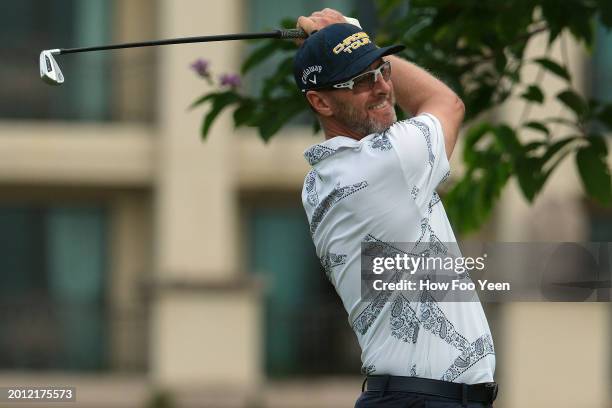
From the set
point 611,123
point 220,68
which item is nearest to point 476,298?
point 611,123

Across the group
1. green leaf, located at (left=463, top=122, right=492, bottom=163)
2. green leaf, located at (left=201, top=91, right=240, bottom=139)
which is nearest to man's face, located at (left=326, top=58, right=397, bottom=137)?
green leaf, located at (left=201, top=91, right=240, bottom=139)

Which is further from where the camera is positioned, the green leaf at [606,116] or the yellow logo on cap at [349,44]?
the green leaf at [606,116]

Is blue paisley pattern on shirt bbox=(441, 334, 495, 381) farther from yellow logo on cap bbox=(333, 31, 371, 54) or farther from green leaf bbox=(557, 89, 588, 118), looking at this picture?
green leaf bbox=(557, 89, 588, 118)

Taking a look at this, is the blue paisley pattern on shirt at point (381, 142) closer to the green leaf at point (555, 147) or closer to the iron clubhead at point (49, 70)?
the iron clubhead at point (49, 70)

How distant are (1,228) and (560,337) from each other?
7099 millimetres

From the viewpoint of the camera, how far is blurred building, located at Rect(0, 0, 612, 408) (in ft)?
59.7

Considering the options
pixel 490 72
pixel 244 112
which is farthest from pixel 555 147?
pixel 244 112

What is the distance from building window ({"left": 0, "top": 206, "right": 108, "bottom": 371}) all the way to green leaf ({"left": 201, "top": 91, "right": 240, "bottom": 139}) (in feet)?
41.9

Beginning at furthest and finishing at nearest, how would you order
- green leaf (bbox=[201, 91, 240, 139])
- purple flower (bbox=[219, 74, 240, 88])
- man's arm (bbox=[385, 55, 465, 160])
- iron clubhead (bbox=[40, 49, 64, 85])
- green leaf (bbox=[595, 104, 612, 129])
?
green leaf (bbox=[595, 104, 612, 129])
purple flower (bbox=[219, 74, 240, 88])
green leaf (bbox=[201, 91, 240, 139])
iron clubhead (bbox=[40, 49, 64, 85])
man's arm (bbox=[385, 55, 465, 160])

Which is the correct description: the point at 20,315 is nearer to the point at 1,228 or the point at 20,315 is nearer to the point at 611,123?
the point at 1,228

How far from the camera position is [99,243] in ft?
64.3

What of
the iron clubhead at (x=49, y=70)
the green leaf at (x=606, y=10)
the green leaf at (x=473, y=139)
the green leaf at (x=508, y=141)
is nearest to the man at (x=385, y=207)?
the iron clubhead at (x=49, y=70)

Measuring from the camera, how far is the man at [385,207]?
446 cm

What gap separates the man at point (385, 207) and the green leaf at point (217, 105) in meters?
1.99
